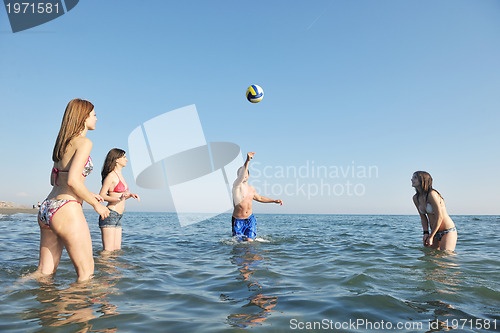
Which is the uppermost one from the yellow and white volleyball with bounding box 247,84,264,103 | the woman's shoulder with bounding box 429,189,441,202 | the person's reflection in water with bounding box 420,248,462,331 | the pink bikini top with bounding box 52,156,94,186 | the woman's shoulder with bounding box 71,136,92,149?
the yellow and white volleyball with bounding box 247,84,264,103

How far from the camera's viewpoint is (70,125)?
3.85 metres

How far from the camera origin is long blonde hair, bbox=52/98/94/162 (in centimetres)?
381

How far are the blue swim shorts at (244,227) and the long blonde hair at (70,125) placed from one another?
6546mm

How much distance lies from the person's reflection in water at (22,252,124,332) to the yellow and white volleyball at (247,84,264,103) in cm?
754

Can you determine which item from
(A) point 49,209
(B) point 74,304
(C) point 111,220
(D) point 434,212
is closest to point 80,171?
(A) point 49,209

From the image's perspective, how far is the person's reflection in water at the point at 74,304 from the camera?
3.12 metres

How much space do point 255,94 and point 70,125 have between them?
24.8 feet

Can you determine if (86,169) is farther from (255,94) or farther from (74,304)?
(255,94)

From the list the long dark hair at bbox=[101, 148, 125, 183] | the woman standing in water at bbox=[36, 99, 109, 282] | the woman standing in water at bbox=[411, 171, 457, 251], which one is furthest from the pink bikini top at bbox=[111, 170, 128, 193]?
the woman standing in water at bbox=[411, 171, 457, 251]

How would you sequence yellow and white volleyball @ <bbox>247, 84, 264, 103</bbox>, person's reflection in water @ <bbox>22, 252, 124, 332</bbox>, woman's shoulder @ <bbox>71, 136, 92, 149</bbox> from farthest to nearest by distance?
1. yellow and white volleyball @ <bbox>247, 84, 264, 103</bbox>
2. woman's shoulder @ <bbox>71, 136, 92, 149</bbox>
3. person's reflection in water @ <bbox>22, 252, 124, 332</bbox>

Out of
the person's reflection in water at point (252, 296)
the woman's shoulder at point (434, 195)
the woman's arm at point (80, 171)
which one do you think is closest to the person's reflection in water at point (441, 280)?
the woman's shoulder at point (434, 195)

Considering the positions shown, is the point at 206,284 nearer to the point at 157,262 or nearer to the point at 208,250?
the point at 157,262

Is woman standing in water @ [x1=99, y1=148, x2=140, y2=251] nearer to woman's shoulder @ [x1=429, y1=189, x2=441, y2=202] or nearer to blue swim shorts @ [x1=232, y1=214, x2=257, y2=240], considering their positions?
blue swim shorts @ [x1=232, y1=214, x2=257, y2=240]

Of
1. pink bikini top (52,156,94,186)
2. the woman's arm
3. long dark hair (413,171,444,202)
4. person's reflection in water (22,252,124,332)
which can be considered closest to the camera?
person's reflection in water (22,252,124,332)
